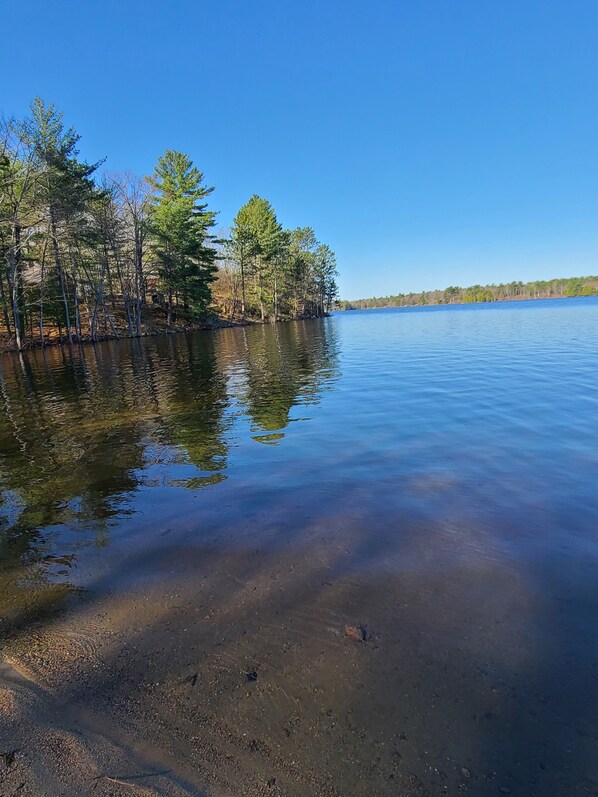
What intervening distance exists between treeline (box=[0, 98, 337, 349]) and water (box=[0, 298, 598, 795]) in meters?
27.5

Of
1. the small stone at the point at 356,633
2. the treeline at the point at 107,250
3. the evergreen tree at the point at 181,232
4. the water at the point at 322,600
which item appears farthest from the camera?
the evergreen tree at the point at 181,232

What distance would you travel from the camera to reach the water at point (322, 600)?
2.10 meters

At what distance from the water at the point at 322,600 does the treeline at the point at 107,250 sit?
90.2ft

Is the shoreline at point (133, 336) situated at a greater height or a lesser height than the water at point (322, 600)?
greater

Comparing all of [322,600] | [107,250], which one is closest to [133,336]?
[107,250]

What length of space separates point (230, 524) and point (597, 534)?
385 cm

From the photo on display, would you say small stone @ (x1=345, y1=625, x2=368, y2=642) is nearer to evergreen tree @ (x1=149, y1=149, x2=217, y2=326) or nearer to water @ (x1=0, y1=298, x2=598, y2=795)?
water @ (x1=0, y1=298, x2=598, y2=795)

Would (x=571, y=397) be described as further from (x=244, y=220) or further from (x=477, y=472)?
(x=244, y=220)

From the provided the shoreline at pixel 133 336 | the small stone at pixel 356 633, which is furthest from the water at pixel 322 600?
the shoreline at pixel 133 336

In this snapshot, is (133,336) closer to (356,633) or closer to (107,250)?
(107,250)

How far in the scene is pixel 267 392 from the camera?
41.3 ft

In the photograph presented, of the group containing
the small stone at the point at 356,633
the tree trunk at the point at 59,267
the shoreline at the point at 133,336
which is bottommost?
the small stone at the point at 356,633

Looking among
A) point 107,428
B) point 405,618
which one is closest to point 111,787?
point 405,618

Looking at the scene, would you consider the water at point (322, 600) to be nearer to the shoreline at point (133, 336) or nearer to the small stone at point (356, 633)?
the small stone at point (356, 633)
